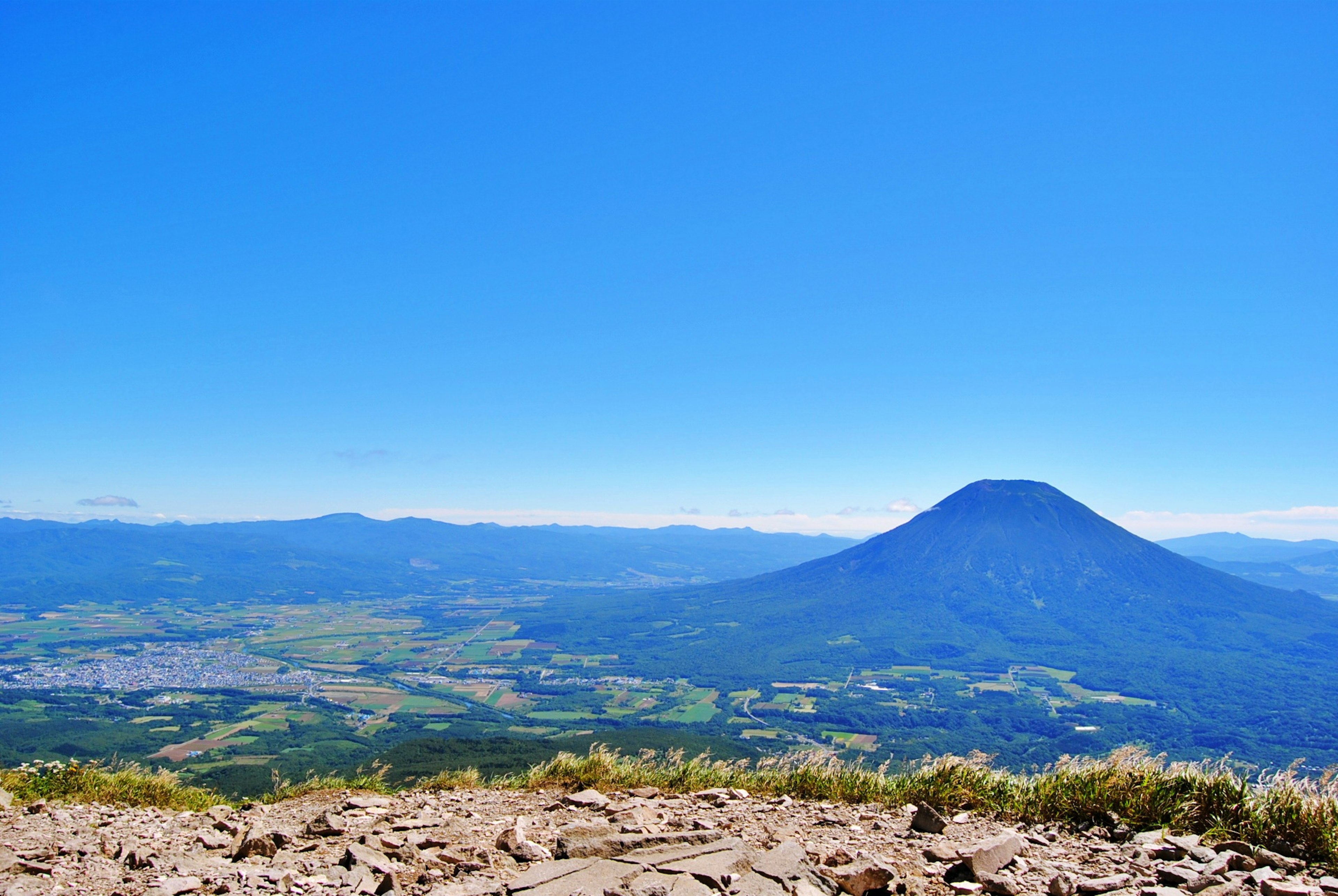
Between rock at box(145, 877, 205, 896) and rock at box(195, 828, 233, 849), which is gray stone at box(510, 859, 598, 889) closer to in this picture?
rock at box(145, 877, 205, 896)

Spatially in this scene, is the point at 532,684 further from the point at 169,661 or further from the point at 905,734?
the point at 169,661

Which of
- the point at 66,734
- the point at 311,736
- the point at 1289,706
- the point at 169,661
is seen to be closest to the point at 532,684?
the point at 311,736

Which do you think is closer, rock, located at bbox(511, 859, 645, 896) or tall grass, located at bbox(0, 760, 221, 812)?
rock, located at bbox(511, 859, 645, 896)

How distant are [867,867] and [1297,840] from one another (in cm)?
413

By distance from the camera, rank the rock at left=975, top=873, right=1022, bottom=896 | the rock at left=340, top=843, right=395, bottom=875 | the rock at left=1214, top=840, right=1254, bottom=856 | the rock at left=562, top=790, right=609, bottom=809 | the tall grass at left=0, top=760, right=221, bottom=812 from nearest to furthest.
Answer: the rock at left=975, top=873, right=1022, bottom=896, the rock at left=1214, top=840, right=1254, bottom=856, the rock at left=340, top=843, right=395, bottom=875, the rock at left=562, top=790, right=609, bottom=809, the tall grass at left=0, top=760, right=221, bottom=812

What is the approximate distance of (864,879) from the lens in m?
5.80

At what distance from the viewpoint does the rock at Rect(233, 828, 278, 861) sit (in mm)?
Result: 6957

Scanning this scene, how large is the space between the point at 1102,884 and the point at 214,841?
8.99 meters

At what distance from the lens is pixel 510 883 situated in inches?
239

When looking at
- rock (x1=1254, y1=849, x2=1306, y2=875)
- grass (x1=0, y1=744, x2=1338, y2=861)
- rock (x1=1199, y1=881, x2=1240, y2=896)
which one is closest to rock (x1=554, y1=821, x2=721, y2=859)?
grass (x1=0, y1=744, x2=1338, y2=861)

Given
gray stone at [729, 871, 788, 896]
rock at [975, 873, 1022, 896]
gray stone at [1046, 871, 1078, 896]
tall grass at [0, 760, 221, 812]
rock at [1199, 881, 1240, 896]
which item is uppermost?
rock at [1199, 881, 1240, 896]

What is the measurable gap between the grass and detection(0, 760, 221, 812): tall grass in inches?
0.9

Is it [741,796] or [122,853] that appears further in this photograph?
[741,796]

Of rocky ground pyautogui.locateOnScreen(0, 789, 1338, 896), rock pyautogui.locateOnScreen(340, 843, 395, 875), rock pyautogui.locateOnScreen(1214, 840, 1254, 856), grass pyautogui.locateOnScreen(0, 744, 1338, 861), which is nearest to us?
rocky ground pyautogui.locateOnScreen(0, 789, 1338, 896)
